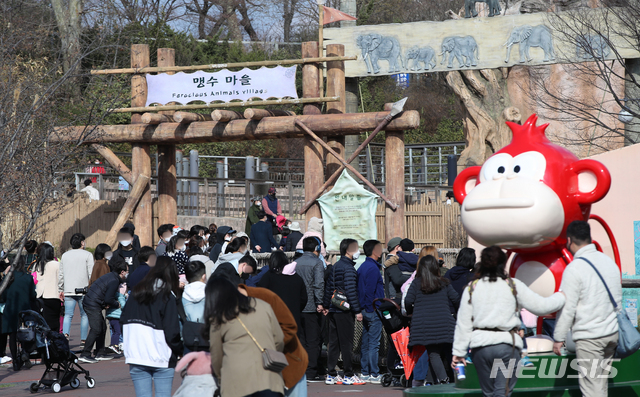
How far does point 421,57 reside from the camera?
1435cm

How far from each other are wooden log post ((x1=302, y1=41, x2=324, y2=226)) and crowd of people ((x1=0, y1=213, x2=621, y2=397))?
217 centimetres

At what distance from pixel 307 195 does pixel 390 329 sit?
5607 millimetres

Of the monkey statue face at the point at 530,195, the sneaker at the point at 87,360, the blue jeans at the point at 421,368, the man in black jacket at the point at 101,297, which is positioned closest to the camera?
the monkey statue face at the point at 530,195

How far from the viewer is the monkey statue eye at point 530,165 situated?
7148 millimetres

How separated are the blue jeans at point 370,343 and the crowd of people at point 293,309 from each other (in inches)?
0.6

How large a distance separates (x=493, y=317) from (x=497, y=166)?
2163 mm

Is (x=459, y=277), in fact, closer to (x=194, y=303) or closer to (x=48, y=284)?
(x=194, y=303)

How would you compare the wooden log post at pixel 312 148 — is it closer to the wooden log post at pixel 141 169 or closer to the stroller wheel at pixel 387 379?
the wooden log post at pixel 141 169

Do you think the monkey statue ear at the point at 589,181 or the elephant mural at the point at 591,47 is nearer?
the monkey statue ear at the point at 589,181

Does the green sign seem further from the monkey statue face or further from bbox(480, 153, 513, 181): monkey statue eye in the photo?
bbox(480, 153, 513, 181): monkey statue eye

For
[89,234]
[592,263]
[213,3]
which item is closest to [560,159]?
[592,263]

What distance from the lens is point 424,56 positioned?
47.0 ft

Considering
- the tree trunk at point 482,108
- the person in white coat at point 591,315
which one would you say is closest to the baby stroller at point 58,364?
the person in white coat at point 591,315

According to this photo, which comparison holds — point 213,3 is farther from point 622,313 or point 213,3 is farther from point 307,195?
point 622,313
